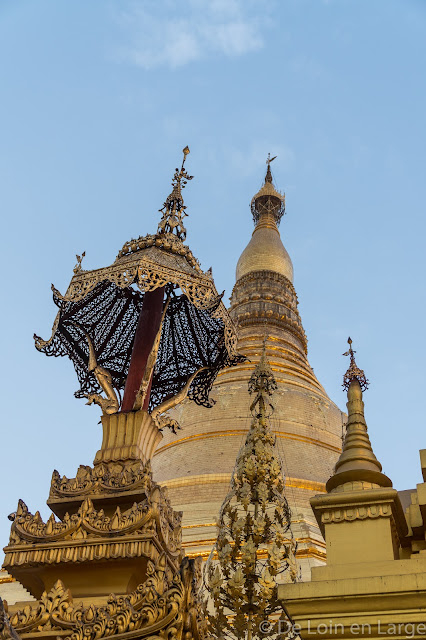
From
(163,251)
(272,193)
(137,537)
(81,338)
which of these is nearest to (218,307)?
(163,251)

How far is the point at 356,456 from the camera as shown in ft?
18.1

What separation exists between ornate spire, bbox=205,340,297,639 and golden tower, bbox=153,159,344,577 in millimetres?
5762

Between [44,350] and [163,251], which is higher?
[163,251]

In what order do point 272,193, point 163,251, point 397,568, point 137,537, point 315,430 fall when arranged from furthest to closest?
point 272,193 < point 315,430 < point 163,251 < point 137,537 < point 397,568

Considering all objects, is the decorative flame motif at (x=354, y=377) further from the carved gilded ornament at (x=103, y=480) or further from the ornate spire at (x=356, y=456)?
the carved gilded ornament at (x=103, y=480)

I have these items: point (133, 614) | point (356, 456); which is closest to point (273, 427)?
point (356, 456)

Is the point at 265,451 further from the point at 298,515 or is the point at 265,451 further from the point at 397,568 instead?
the point at 298,515

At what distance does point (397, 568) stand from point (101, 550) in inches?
93.3

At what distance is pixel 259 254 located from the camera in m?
28.5

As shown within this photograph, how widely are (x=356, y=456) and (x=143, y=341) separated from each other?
3.01 m

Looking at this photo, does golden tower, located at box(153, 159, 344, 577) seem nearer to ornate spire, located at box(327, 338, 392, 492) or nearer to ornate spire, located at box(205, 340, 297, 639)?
ornate spire, located at box(205, 340, 297, 639)

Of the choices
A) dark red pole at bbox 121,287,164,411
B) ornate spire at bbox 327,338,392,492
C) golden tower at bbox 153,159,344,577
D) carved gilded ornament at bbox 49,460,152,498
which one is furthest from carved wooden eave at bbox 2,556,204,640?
golden tower at bbox 153,159,344,577

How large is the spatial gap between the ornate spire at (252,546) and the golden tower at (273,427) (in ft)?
18.9

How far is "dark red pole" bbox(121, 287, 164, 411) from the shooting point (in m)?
7.37
